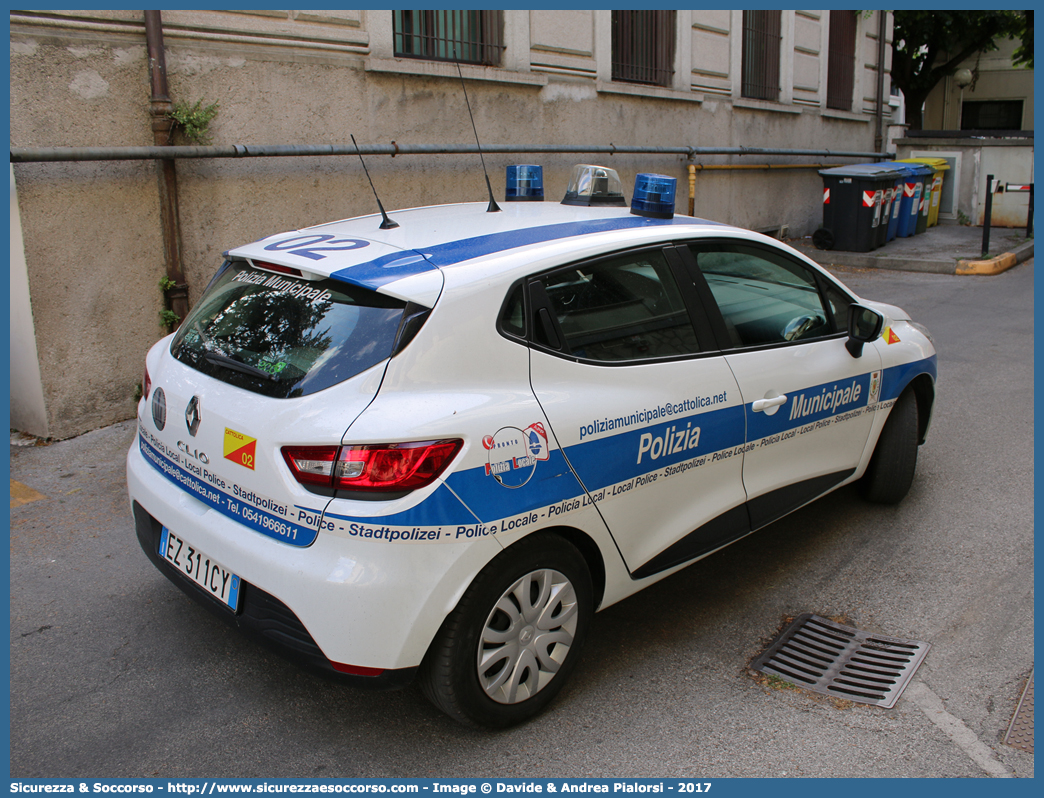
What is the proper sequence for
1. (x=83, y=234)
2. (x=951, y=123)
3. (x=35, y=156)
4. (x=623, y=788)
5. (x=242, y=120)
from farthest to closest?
1. (x=951, y=123)
2. (x=242, y=120)
3. (x=83, y=234)
4. (x=35, y=156)
5. (x=623, y=788)

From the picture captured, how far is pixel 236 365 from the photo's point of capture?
2807mm

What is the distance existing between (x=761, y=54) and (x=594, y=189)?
35.8 ft

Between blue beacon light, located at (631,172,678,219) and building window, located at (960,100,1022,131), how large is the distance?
36188 millimetres

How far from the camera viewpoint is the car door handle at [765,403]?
3.43 m

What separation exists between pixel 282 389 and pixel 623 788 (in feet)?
5.10

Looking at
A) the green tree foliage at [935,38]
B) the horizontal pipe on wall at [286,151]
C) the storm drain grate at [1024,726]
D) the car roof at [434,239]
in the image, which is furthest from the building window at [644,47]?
the green tree foliage at [935,38]

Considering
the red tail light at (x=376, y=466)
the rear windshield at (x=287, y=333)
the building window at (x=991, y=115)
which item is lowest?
the red tail light at (x=376, y=466)

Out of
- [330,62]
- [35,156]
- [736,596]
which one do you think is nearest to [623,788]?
[736,596]

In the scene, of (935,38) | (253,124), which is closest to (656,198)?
(253,124)

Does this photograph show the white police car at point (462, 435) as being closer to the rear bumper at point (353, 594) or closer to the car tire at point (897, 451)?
the rear bumper at point (353, 594)

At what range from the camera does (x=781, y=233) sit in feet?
46.8

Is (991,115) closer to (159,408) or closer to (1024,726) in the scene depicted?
(1024,726)

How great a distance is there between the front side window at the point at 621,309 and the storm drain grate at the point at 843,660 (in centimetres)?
119

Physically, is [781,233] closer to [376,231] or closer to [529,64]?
[529,64]
